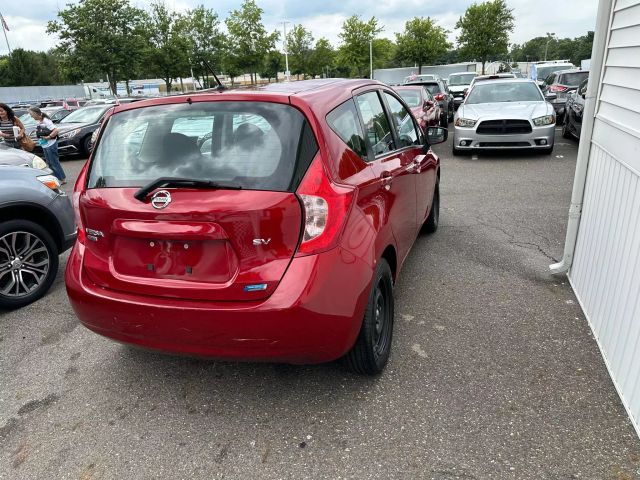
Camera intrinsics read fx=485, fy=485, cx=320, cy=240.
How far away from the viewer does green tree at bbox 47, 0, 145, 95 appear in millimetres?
28469

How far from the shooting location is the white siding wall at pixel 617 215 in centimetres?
262

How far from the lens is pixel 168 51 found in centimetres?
3434

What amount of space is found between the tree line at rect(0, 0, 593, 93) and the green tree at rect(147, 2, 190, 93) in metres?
0.07

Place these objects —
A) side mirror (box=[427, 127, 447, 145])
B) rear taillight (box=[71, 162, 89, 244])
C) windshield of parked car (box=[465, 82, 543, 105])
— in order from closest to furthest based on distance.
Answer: rear taillight (box=[71, 162, 89, 244]) → side mirror (box=[427, 127, 447, 145]) → windshield of parked car (box=[465, 82, 543, 105])

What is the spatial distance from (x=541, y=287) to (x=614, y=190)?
1.18m

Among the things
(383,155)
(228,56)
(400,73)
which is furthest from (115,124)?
(400,73)

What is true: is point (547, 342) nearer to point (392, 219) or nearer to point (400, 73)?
point (392, 219)

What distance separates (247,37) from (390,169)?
126 feet

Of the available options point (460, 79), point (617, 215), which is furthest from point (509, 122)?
point (460, 79)

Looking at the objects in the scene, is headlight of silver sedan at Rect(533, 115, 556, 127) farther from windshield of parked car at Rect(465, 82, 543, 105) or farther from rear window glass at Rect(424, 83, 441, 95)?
rear window glass at Rect(424, 83, 441, 95)

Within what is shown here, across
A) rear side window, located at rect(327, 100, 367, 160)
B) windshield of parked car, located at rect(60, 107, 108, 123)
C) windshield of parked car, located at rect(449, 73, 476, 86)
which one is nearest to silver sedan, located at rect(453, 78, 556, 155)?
rear side window, located at rect(327, 100, 367, 160)

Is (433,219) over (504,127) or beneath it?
beneath

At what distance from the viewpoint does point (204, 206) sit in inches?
90.7

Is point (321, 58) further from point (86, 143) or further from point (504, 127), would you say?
point (504, 127)
